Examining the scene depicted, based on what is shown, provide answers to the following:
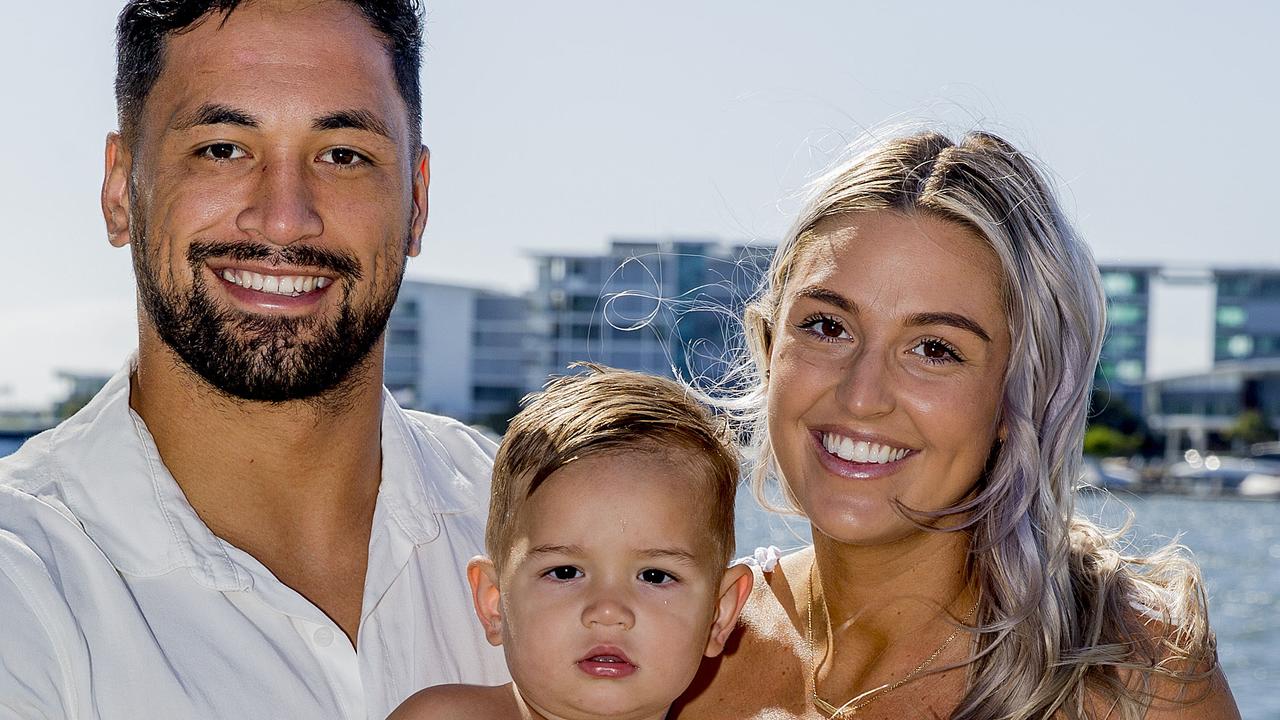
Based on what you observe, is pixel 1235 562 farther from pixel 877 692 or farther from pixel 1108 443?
pixel 877 692

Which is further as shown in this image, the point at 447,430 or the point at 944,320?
the point at 447,430

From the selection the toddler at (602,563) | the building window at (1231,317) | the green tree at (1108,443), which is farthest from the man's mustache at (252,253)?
the building window at (1231,317)

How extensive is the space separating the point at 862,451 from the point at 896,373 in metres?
0.17

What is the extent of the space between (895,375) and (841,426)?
15cm

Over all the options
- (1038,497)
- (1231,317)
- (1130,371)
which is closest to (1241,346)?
(1231,317)

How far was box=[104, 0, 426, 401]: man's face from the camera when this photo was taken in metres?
2.83

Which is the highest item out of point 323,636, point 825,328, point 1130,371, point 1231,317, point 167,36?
point 167,36

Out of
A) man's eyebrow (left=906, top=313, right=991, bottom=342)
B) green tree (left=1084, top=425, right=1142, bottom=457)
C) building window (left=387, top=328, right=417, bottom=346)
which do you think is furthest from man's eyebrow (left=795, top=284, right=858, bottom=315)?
building window (left=387, top=328, right=417, bottom=346)

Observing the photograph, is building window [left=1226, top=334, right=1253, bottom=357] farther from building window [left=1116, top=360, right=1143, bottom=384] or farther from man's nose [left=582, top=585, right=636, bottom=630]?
man's nose [left=582, top=585, right=636, bottom=630]

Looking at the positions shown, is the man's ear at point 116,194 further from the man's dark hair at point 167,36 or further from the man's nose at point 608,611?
the man's nose at point 608,611

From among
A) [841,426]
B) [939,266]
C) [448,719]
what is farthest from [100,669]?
[939,266]

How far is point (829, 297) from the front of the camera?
2945 mm

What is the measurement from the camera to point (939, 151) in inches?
121

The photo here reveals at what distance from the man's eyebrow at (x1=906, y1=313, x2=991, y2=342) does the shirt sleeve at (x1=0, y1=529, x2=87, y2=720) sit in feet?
5.44
